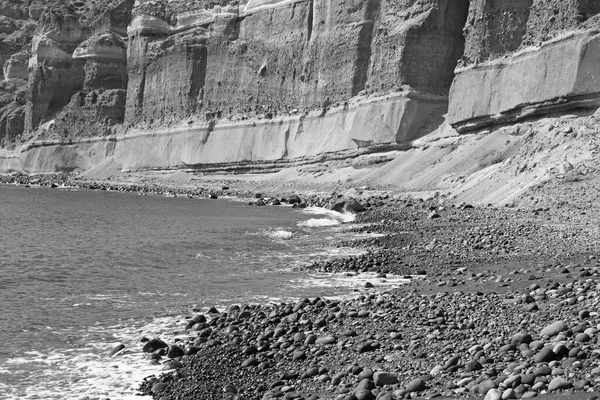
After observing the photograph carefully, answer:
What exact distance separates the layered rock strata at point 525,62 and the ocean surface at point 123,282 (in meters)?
11.1

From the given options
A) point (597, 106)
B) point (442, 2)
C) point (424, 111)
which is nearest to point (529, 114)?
point (597, 106)

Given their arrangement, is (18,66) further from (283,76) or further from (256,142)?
(256,142)

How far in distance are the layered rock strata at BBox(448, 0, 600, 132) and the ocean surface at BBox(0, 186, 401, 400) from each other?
11149mm

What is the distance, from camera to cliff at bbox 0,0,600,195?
39.7 meters

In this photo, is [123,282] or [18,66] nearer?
[123,282]

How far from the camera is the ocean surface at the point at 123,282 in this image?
1035cm

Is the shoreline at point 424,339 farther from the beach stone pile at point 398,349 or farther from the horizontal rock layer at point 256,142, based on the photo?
the horizontal rock layer at point 256,142

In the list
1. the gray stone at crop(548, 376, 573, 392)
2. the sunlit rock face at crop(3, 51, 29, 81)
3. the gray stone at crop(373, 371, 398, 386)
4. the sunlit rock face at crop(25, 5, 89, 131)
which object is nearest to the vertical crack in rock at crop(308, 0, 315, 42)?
the sunlit rock face at crop(25, 5, 89, 131)

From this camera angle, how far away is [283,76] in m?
65.1

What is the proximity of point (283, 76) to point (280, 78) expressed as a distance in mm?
469

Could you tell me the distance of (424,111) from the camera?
49625mm

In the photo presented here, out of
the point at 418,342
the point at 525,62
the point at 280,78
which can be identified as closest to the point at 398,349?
the point at 418,342

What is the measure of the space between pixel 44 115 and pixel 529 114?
250 feet

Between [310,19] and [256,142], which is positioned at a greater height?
[310,19]
